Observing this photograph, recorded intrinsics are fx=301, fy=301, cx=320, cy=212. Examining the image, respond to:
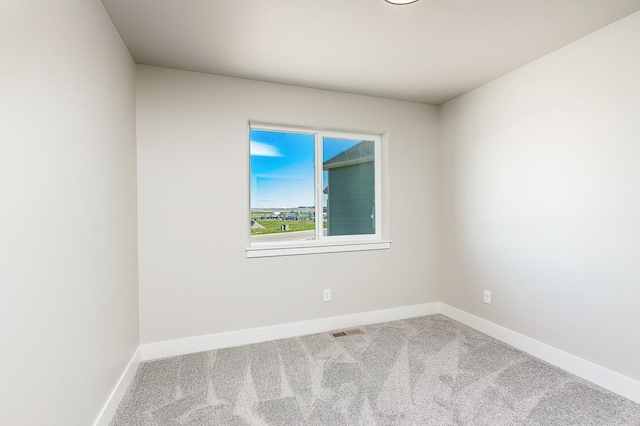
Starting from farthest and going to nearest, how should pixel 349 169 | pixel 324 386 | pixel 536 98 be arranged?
pixel 349 169 → pixel 536 98 → pixel 324 386

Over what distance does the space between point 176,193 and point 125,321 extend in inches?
40.9

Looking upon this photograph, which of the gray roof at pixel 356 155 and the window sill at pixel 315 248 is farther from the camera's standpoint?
the gray roof at pixel 356 155

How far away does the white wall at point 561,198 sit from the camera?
1.95 meters

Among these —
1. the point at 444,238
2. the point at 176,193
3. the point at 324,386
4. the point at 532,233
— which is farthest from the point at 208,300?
the point at 532,233

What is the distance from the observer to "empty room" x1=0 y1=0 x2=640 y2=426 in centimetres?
131

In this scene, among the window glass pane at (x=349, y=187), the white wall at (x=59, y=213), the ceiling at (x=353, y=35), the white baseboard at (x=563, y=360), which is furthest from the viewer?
the window glass pane at (x=349, y=187)

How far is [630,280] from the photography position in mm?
1935

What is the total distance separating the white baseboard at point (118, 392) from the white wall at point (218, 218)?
0.25 m

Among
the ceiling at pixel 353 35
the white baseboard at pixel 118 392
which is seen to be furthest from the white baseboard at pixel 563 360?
the white baseboard at pixel 118 392

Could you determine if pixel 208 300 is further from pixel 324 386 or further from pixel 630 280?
pixel 630 280

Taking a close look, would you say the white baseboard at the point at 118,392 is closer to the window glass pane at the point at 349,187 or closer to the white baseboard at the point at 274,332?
the white baseboard at the point at 274,332

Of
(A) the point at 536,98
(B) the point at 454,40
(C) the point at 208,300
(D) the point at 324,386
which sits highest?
(B) the point at 454,40

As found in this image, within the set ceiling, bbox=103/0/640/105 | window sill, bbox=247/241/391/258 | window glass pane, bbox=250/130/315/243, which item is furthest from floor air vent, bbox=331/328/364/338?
ceiling, bbox=103/0/640/105

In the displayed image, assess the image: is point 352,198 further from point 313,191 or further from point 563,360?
point 563,360
